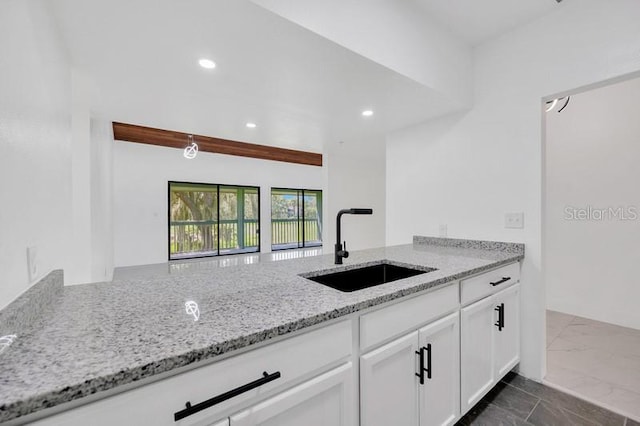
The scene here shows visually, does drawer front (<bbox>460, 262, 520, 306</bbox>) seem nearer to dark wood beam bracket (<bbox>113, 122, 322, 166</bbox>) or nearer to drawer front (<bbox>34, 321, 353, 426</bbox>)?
drawer front (<bbox>34, 321, 353, 426</bbox>)

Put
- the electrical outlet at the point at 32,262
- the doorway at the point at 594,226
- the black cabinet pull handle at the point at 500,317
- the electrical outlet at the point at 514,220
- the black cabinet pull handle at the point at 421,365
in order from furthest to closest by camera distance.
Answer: the doorway at the point at 594,226 → the electrical outlet at the point at 514,220 → the black cabinet pull handle at the point at 500,317 → the black cabinet pull handle at the point at 421,365 → the electrical outlet at the point at 32,262

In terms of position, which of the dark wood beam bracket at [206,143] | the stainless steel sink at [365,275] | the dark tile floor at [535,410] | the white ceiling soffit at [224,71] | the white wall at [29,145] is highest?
the dark wood beam bracket at [206,143]

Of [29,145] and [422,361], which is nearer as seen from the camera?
[29,145]

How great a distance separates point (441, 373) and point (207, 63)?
2.17 metres

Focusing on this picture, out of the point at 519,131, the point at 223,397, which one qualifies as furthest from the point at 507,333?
the point at 223,397

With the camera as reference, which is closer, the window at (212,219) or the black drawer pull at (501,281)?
the black drawer pull at (501,281)

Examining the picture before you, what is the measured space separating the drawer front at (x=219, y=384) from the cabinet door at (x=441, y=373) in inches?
21.4

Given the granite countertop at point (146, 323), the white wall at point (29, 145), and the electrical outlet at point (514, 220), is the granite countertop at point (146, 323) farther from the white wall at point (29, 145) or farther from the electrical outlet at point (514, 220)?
the electrical outlet at point (514, 220)

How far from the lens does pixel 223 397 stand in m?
0.70

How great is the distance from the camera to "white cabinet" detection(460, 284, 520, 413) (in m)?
1.50

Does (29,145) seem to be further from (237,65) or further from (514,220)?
(514,220)

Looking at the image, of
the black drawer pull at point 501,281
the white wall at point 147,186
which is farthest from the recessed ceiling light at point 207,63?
the white wall at point 147,186

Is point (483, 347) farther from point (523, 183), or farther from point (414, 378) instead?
point (523, 183)

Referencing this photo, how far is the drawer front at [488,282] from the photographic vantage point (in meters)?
1.51
